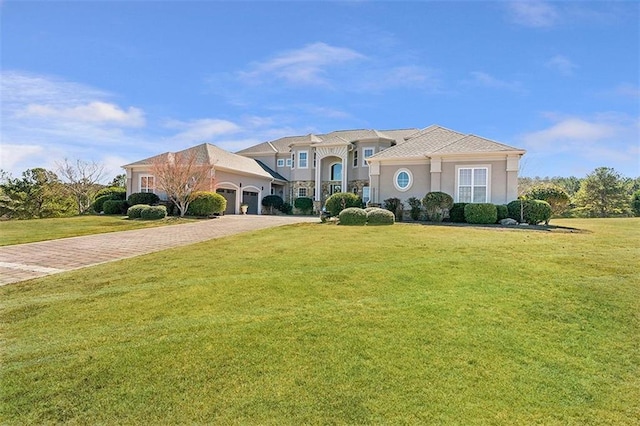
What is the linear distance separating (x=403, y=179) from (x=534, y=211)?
786cm

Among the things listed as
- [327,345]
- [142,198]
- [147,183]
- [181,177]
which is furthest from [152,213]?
[327,345]

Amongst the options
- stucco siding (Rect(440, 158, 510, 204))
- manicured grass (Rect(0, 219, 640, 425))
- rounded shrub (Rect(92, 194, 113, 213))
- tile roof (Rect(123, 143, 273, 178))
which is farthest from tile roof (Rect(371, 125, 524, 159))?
rounded shrub (Rect(92, 194, 113, 213))

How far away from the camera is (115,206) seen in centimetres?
2584

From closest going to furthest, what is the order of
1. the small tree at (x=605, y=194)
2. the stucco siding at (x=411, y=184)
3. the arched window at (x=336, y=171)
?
the stucco siding at (x=411, y=184)
the small tree at (x=605, y=194)
the arched window at (x=336, y=171)

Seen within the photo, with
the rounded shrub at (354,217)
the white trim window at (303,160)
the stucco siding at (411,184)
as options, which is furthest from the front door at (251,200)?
the rounded shrub at (354,217)

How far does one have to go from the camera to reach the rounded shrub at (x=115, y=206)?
1019 inches

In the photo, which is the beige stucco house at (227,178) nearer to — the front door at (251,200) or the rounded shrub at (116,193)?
the front door at (251,200)

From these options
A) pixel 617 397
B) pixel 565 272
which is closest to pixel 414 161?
pixel 565 272

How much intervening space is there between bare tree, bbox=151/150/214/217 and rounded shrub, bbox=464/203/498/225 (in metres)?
17.6

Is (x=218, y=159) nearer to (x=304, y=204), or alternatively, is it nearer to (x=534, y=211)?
(x=304, y=204)

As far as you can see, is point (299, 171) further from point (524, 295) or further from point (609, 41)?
point (524, 295)

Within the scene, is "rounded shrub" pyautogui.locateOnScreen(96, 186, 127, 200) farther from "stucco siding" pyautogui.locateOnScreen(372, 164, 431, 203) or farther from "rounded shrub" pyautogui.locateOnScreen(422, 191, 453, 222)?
"rounded shrub" pyautogui.locateOnScreen(422, 191, 453, 222)

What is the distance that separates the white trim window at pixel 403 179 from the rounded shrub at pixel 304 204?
11553 millimetres

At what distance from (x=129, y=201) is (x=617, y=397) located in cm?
2898
